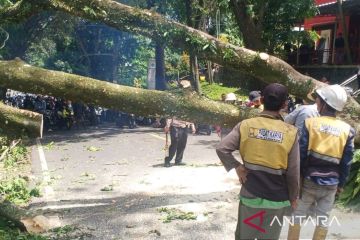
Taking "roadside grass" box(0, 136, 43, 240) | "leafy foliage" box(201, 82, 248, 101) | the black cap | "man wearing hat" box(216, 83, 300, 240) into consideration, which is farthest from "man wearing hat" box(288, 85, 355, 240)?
"leafy foliage" box(201, 82, 248, 101)

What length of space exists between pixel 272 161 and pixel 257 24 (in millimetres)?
15635

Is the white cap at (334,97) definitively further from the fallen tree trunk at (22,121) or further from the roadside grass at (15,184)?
the roadside grass at (15,184)

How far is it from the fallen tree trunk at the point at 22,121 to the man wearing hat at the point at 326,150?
3.21 m

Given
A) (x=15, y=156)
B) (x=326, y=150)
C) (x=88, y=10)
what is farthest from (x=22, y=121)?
(x=15, y=156)

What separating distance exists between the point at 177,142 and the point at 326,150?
664 centimetres

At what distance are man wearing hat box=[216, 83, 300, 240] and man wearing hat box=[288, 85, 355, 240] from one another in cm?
75

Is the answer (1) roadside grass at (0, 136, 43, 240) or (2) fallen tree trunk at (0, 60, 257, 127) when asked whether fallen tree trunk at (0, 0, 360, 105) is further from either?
(1) roadside grass at (0, 136, 43, 240)

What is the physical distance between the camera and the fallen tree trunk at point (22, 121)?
5.77 m

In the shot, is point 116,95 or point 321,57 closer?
point 116,95

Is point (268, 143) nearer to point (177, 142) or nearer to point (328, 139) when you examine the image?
point (328, 139)

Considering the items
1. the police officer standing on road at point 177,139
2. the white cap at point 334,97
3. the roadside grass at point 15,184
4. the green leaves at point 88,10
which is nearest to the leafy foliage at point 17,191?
the roadside grass at point 15,184

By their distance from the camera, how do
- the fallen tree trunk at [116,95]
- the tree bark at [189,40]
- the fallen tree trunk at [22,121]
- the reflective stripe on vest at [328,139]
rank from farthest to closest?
the tree bark at [189,40]
the fallen tree trunk at [116,95]
the fallen tree trunk at [22,121]
the reflective stripe on vest at [328,139]

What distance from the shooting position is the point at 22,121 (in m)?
5.78

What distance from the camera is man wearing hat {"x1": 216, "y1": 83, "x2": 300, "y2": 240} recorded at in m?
3.63
